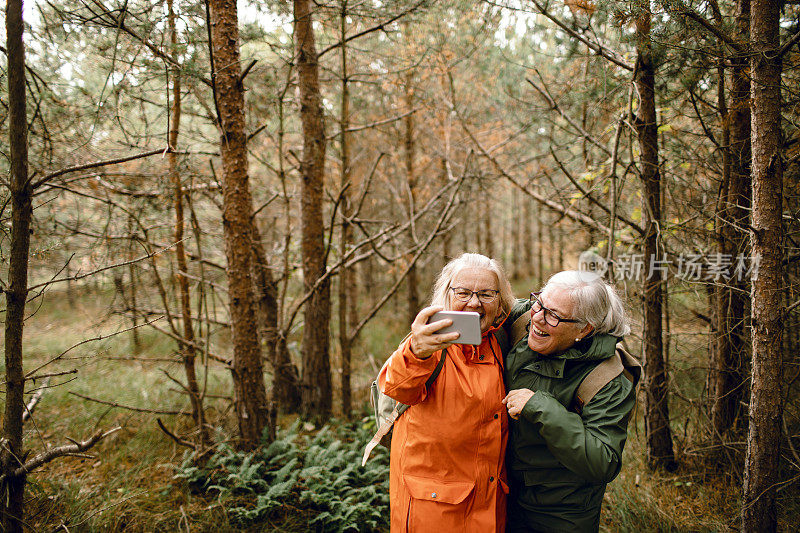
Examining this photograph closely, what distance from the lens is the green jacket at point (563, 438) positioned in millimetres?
1662

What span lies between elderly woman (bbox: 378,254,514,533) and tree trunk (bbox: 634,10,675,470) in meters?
2.39

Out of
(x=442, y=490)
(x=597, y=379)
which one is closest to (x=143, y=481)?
(x=442, y=490)

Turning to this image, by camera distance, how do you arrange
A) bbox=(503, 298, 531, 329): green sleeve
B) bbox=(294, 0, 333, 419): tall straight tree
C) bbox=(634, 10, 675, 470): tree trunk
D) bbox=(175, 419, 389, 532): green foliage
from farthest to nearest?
bbox=(294, 0, 333, 419): tall straight tree
bbox=(634, 10, 675, 470): tree trunk
bbox=(175, 419, 389, 532): green foliage
bbox=(503, 298, 531, 329): green sleeve

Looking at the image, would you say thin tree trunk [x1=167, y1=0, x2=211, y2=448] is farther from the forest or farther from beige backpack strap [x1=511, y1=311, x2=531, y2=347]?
beige backpack strap [x1=511, y1=311, x2=531, y2=347]

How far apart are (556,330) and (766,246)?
5.17 ft

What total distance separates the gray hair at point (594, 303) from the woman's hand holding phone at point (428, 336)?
65cm

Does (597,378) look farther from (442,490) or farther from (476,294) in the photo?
(442,490)

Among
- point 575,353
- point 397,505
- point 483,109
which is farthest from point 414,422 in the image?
point 483,109

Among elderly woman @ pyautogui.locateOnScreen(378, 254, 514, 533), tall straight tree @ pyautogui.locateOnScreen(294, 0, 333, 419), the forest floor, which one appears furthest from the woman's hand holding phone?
tall straight tree @ pyautogui.locateOnScreen(294, 0, 333, 419)

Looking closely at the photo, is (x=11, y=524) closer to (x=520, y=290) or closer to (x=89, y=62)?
(x=89, y=62)

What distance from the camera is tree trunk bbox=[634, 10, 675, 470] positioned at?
3.51m

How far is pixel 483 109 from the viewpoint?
1173cm

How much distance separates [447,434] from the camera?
1.84 metres

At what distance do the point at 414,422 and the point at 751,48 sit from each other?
2878 mm
